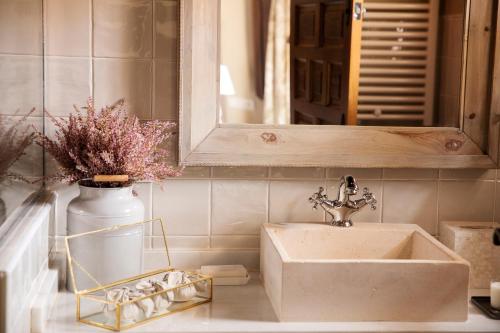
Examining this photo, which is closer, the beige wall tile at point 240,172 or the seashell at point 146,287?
the seashell at point 146,287

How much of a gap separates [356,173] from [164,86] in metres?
0.59

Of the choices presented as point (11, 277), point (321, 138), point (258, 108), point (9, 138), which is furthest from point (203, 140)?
point (11, 277)

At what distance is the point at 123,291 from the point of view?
1.75 metres

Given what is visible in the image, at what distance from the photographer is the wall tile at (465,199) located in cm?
223

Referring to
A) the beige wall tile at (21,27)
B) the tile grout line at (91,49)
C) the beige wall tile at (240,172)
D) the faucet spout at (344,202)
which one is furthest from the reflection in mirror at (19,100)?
the faucet spout at (344,202)

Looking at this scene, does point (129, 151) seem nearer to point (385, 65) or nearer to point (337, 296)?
point (337, 296)

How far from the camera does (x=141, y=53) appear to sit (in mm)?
2072

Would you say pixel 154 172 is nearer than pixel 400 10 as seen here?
Yes

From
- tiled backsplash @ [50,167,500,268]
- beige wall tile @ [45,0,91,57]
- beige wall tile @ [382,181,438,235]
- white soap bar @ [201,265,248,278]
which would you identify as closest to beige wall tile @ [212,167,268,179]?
tiled backsplash @ [50,167,500,268]

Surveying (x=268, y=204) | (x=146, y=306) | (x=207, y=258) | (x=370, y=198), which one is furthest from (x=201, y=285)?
(x=370, y=198)

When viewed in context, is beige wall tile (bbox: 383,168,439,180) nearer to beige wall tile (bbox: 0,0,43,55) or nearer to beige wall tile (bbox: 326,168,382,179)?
beige wall tile (bbox: 326,168,382,179)

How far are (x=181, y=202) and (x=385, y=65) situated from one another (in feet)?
2.21

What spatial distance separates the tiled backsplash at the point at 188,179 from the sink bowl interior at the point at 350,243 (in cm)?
11

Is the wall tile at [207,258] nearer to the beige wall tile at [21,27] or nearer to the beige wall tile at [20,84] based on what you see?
the beige wall tile at [20,84]
